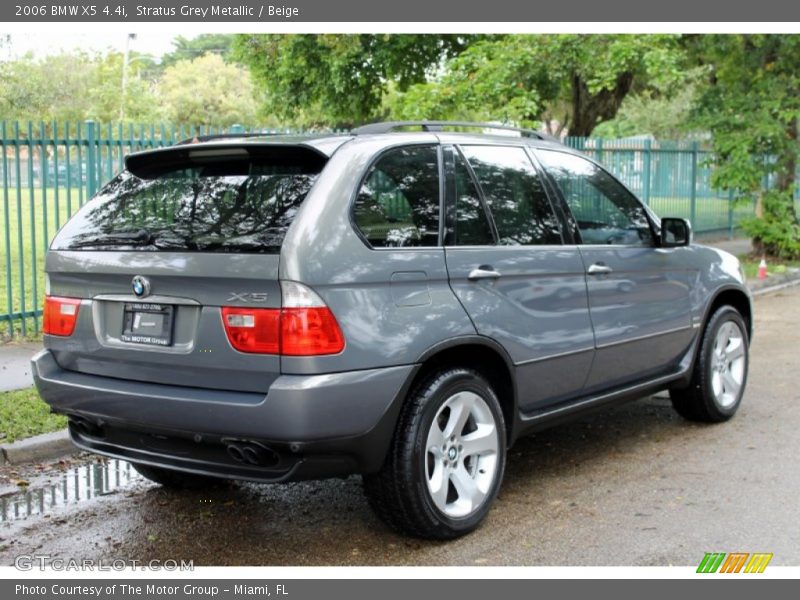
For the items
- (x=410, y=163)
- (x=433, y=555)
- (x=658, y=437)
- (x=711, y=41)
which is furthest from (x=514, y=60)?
(x=433, y=555)

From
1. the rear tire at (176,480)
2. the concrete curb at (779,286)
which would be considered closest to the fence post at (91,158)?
the rear tire at (176,480)

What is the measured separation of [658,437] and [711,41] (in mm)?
11458

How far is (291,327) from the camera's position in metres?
3.83

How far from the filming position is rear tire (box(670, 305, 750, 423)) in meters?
6.30

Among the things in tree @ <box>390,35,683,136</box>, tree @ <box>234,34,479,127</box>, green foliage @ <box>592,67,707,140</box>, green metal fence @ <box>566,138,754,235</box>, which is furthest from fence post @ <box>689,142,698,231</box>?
green foliage @ <box>592,67,707,140</box>

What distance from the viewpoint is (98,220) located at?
180 inches

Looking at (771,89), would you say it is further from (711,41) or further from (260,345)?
(260,345)

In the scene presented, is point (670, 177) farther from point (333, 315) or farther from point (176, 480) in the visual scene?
point (333, 315)

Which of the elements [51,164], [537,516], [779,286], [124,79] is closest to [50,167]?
[51,164]

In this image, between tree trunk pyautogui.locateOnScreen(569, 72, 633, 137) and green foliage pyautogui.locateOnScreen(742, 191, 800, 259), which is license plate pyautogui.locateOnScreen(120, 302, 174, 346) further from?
tree trunk pyautogui.locateOnScreen(569, 72, 633, 137)

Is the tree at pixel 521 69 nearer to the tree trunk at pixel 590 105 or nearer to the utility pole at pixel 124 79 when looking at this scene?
the tree trunk at pixel 590 105

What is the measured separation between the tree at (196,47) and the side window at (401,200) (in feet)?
237

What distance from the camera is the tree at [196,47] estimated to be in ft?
250

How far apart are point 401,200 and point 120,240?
1.28m
